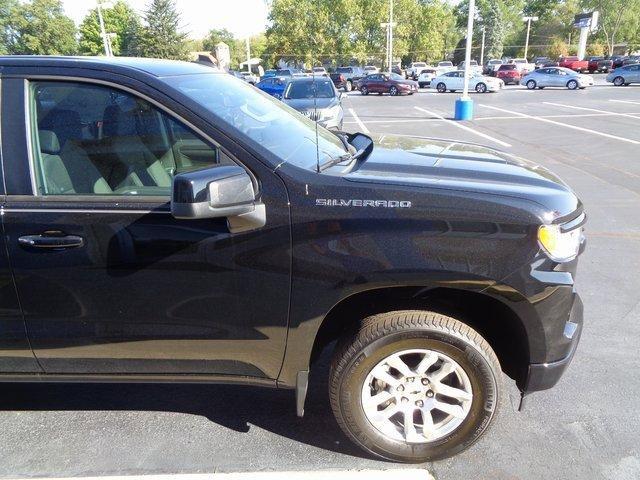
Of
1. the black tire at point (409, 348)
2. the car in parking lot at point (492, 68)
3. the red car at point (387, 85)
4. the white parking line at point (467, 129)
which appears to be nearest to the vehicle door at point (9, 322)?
the black tire at point (409, 348)

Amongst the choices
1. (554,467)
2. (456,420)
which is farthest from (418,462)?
(554,467)

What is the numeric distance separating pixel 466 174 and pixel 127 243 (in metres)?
1.61

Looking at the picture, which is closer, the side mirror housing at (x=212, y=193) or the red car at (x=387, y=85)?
the side mirror housing at (x=212, y=193)

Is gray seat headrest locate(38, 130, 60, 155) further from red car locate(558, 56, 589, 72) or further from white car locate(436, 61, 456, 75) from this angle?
red car locate(558, 56, 589, 72)

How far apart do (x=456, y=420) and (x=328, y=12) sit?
59552 millimetres

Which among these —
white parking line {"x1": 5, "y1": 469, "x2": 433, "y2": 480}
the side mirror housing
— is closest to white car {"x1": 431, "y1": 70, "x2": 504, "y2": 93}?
white parking line {"x1": 5, "y1": 469, "x2": 433, "y2": 480}

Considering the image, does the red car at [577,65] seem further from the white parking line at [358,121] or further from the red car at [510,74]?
the white parking line at [358,121]

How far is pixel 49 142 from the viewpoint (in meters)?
2.34

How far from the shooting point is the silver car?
104ft

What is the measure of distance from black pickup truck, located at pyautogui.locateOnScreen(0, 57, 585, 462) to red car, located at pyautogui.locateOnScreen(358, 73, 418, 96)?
31.1 meters

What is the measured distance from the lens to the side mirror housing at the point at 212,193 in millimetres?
1951

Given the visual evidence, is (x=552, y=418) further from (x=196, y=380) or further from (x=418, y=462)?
(x=196, y=380)

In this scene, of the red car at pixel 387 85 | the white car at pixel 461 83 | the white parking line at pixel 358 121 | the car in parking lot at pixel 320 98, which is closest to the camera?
the car in parking lot at pixel 320 98

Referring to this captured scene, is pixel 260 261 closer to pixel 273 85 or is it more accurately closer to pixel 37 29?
pixel 273 85
